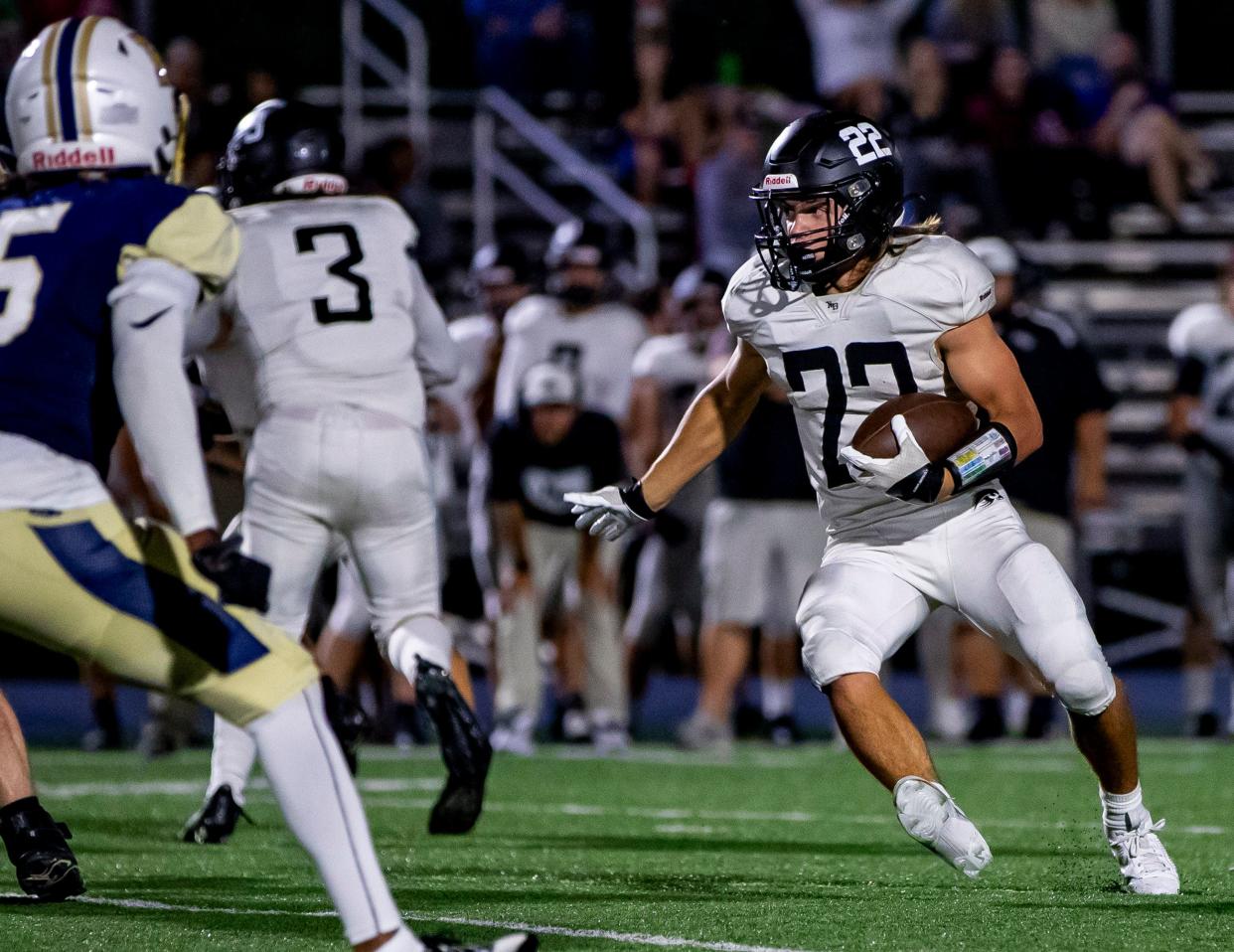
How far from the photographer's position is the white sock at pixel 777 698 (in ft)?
29.2

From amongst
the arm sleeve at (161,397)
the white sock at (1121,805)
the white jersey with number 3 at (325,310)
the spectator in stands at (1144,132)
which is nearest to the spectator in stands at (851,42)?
the spectator in stands at (1144,132)

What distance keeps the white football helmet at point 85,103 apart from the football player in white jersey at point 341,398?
1.11 meters

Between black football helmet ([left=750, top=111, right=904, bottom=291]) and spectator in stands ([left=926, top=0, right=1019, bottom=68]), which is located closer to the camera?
black football helmet ([left=750, top=111, right=904, bottom=291])

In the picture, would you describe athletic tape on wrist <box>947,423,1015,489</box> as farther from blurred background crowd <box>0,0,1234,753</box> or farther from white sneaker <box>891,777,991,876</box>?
blurred background crowd <box>0,0,1234,753</box>

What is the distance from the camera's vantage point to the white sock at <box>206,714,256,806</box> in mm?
5414

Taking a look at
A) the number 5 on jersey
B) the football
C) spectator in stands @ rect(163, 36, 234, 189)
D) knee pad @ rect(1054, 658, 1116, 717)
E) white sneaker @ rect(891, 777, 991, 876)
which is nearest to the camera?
the number 5 on jersey

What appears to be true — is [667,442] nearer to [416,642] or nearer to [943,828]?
[416,642]

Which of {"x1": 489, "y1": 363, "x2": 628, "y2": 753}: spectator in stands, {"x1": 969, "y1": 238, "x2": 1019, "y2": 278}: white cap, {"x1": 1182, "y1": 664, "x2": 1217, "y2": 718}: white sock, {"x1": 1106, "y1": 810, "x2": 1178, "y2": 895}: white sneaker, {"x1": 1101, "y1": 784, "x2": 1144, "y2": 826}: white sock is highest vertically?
{"x1": 969, "y1": 238, "x2": 1019, "y2": 278}: white cap

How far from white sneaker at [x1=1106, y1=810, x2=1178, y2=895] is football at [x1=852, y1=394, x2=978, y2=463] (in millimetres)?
877

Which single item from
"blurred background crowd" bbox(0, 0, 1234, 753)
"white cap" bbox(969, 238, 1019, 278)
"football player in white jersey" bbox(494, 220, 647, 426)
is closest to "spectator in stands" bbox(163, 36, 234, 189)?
"blurred background crowd" bbox(0, 0, 1234, 753)

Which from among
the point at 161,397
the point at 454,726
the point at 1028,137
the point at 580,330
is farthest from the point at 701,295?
the point at 161,397

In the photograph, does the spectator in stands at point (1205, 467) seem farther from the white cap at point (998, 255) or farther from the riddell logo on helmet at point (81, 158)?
the riddell logo on helmet at point (81, 158)

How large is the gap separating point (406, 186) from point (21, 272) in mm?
7699

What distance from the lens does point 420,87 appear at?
12797 mm
